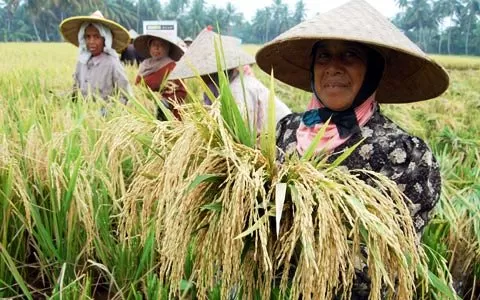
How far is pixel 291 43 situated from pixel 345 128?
0.35 m

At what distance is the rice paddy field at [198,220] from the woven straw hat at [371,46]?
0.20 metres

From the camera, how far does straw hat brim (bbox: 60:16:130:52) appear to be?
13.2 feet

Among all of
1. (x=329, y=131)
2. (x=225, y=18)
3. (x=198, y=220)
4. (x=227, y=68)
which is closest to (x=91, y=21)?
(x=227, y=68)

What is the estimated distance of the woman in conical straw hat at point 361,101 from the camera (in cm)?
135

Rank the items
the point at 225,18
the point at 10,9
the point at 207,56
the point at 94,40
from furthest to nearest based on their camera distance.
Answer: the point at 225,18, the point at 10,9, the point at 94,40, the point at 207,56

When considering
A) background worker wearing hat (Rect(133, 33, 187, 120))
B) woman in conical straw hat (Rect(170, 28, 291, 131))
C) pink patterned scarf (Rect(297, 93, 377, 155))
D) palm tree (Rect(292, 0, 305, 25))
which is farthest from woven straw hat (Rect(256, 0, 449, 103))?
palm tree (Rect(292, 0, 305, 25))

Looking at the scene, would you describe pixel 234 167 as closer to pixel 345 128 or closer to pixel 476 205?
pixel 345 128

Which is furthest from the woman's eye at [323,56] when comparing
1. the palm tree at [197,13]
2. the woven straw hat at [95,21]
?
the palm tree at [197,13]

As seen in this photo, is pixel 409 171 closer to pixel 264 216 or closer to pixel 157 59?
pixel 264 216

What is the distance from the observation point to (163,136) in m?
1.14

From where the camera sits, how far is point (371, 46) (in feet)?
4.82

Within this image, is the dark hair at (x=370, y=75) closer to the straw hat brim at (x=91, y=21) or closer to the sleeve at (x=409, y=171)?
the sleeve at (x=409, y=171)

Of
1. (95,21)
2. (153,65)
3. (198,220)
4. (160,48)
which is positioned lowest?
(198,220)

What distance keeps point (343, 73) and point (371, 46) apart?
110mm
